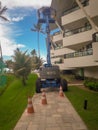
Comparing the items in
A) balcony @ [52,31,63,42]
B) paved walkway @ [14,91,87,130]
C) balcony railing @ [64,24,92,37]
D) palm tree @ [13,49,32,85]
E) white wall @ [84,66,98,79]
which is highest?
balcony @ [52,31,63,42]

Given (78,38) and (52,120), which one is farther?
(78,38)

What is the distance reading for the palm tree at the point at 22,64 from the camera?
32.8 meters

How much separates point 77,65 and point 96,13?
10703 mm

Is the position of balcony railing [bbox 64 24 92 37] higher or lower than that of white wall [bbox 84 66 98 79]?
higher

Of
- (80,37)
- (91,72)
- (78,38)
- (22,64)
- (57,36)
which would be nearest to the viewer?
(22,64)

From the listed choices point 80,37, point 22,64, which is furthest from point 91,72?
point 22,64

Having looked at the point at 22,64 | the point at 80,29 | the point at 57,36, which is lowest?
the point at 22,64

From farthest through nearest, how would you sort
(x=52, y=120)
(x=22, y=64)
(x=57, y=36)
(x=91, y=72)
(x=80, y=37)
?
1. (x=57, y=36)
2. (x=91, y=72)
3. (x=80, y=37)
4. (x=22, y=64)
5. (x=52, y=120)

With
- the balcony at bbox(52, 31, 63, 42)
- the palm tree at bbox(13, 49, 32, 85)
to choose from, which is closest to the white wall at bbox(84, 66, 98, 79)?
the palm tree at bbox(13, 49, 32, 85)

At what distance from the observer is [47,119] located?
1250 cm

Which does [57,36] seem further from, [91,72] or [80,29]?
[80,29]

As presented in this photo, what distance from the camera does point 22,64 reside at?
33250 millimetres

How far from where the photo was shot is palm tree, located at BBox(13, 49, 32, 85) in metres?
32.8

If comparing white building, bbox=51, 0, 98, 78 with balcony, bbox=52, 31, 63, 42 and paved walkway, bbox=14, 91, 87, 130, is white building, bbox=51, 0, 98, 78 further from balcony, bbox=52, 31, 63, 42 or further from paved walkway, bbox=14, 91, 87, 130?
paved walkway, bbox=14, 91, 87, 130
